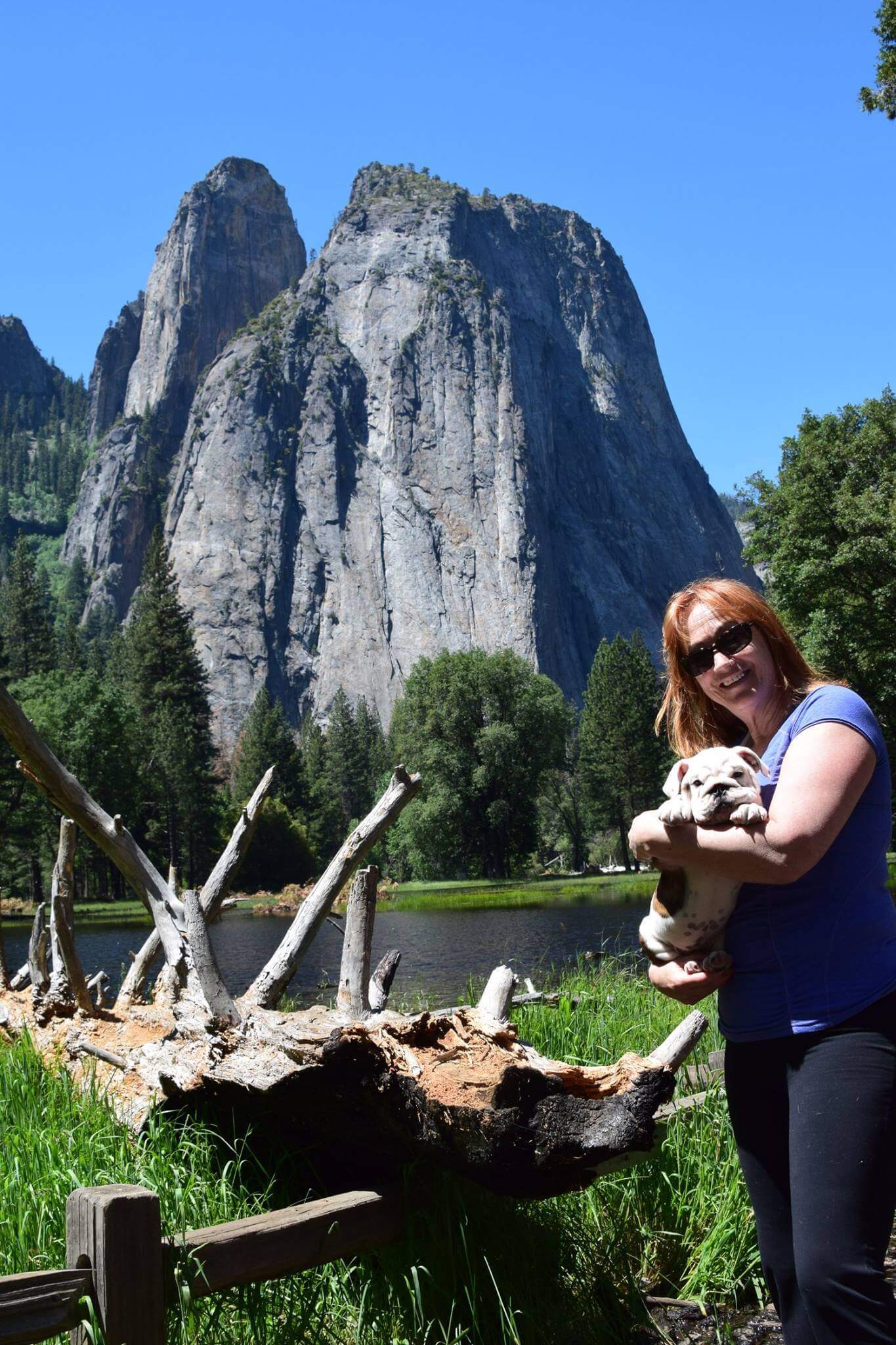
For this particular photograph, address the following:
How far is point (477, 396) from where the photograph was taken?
128 meters

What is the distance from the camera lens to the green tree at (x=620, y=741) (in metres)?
63.1

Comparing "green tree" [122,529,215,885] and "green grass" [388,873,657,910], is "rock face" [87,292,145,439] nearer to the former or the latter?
"green tree" [122,529,215,885]

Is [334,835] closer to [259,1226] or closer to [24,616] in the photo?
[24,616]

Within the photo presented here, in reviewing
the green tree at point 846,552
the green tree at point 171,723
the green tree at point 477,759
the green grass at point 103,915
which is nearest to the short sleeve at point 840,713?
the green tree at point 846,552

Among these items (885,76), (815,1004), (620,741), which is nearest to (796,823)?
(815,1004)

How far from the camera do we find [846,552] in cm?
2700

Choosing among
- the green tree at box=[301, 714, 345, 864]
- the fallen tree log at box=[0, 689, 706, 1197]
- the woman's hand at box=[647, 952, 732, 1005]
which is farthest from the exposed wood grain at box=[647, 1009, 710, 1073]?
the green tree at box=[301, 714, 345, 864]

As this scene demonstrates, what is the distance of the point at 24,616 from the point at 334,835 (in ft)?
83.0

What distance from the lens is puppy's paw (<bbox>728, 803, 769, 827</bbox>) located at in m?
2.15

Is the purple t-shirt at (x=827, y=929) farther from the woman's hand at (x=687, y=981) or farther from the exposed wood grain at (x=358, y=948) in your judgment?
the exposed wood grain at (x=358, y=948)

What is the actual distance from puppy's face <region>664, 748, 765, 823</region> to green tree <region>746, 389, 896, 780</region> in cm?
2555

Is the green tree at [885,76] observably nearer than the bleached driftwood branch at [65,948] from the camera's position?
No

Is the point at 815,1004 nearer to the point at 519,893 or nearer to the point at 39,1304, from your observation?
the point at 39,1304

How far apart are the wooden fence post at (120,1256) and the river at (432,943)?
356 inches
